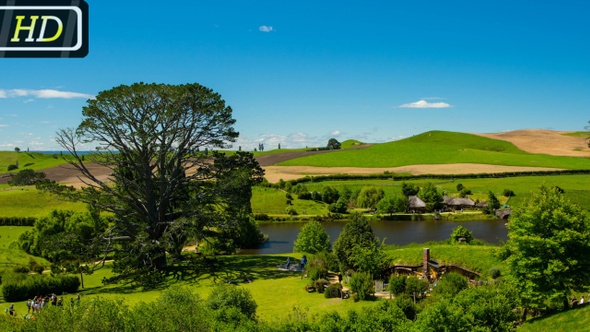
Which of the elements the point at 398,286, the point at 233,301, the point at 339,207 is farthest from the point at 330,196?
the point at 233,301

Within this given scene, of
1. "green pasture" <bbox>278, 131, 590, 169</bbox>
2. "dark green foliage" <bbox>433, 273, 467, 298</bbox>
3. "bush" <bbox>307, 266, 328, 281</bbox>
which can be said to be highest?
"green pasture" <bbox>278, 131, 590, 169</bbox>

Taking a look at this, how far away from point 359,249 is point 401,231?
125 feet

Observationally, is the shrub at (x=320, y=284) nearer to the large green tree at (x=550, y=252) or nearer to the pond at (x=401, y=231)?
the large green tree at (x=550, y=252)

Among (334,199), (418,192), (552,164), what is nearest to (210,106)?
(334,199)

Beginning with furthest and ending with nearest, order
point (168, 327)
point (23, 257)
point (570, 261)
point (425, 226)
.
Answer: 1. point (425, 226)
2. point (23, 257)
3. point (570, 261)
4. point (168, 327)

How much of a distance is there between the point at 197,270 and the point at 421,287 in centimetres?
2135

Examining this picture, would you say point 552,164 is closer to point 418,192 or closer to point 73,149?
point 418,192

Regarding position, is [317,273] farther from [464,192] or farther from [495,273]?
[464,192]

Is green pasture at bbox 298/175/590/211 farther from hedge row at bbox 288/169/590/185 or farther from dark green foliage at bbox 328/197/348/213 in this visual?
dark green foliage at bbox 328/197/348/213

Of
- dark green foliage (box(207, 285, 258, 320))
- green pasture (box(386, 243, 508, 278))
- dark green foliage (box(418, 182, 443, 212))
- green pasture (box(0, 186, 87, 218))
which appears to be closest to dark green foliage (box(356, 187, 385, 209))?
dark green foliage (box(418, 182, 443, 212))

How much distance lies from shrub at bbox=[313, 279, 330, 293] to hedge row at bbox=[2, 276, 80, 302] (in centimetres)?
2143

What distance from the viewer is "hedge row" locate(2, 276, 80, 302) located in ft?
128

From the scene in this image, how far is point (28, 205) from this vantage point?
82.1m

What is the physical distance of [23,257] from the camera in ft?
173
